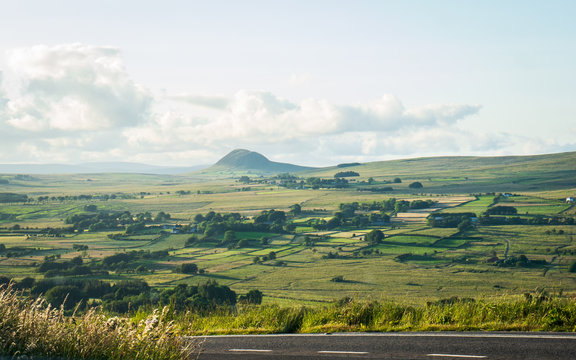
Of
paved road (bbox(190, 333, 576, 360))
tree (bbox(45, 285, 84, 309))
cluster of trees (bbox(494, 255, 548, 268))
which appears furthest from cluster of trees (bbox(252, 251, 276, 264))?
paved road (bbox(190, 333, 576, 360))

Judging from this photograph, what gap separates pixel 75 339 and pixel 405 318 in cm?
1116

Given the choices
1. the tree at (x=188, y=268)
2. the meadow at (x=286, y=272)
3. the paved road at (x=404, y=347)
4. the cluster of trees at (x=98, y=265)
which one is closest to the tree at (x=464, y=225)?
the meadow at (x=286, y=272)

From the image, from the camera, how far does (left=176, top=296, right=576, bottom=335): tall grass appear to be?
15091mm

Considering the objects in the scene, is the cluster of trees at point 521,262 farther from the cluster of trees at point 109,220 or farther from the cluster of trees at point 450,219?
the cluster of trees at point 109,220

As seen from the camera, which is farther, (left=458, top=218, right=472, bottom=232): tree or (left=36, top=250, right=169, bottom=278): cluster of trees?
(left=458, top=218, right=472, bottom=232): tree

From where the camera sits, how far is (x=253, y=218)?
16912 cm

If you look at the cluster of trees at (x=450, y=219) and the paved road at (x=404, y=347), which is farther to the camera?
the cluster of trees at (x=450, y=219)

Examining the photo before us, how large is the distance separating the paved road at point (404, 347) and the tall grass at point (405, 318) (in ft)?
2.88

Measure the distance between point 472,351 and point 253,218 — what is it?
157522mm

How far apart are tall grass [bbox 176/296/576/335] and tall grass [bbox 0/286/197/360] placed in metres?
7.05

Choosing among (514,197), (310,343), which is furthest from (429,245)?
(310,343)

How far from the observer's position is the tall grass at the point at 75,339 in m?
10.8

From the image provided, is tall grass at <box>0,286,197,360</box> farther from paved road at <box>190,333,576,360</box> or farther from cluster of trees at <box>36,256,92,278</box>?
cluster of trees at <box>36,256,92,278</box>

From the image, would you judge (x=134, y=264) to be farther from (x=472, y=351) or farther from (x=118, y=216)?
(x=472, y=351)
